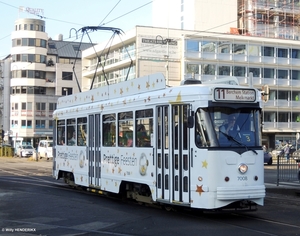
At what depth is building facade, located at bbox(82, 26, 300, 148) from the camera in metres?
59.9

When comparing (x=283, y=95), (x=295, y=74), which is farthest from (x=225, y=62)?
(x=295, y=74)

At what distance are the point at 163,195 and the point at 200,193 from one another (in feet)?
4.25

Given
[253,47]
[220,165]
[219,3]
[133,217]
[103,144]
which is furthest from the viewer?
[219,3]

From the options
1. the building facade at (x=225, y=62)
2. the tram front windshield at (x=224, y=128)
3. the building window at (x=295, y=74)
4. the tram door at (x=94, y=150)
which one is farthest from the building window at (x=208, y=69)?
the tram front windshield at (x=224, y=128)

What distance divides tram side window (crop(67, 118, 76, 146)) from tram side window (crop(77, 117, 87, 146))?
16.8 inches

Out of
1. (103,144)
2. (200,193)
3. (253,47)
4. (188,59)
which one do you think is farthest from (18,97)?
(200,193)

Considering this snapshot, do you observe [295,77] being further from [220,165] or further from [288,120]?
[220,165]

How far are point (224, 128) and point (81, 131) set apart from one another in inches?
276

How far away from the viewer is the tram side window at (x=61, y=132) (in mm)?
18938

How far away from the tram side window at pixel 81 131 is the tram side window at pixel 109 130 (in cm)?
150

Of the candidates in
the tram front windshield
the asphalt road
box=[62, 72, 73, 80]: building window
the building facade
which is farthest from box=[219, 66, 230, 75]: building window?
the tram front windshield

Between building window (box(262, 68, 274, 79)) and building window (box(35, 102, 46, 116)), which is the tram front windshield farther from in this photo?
building window (box(35, 102, 46, 116))

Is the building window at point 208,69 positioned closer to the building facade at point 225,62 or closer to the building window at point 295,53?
the building facade at point 225,62

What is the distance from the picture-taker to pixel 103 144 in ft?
50.8
